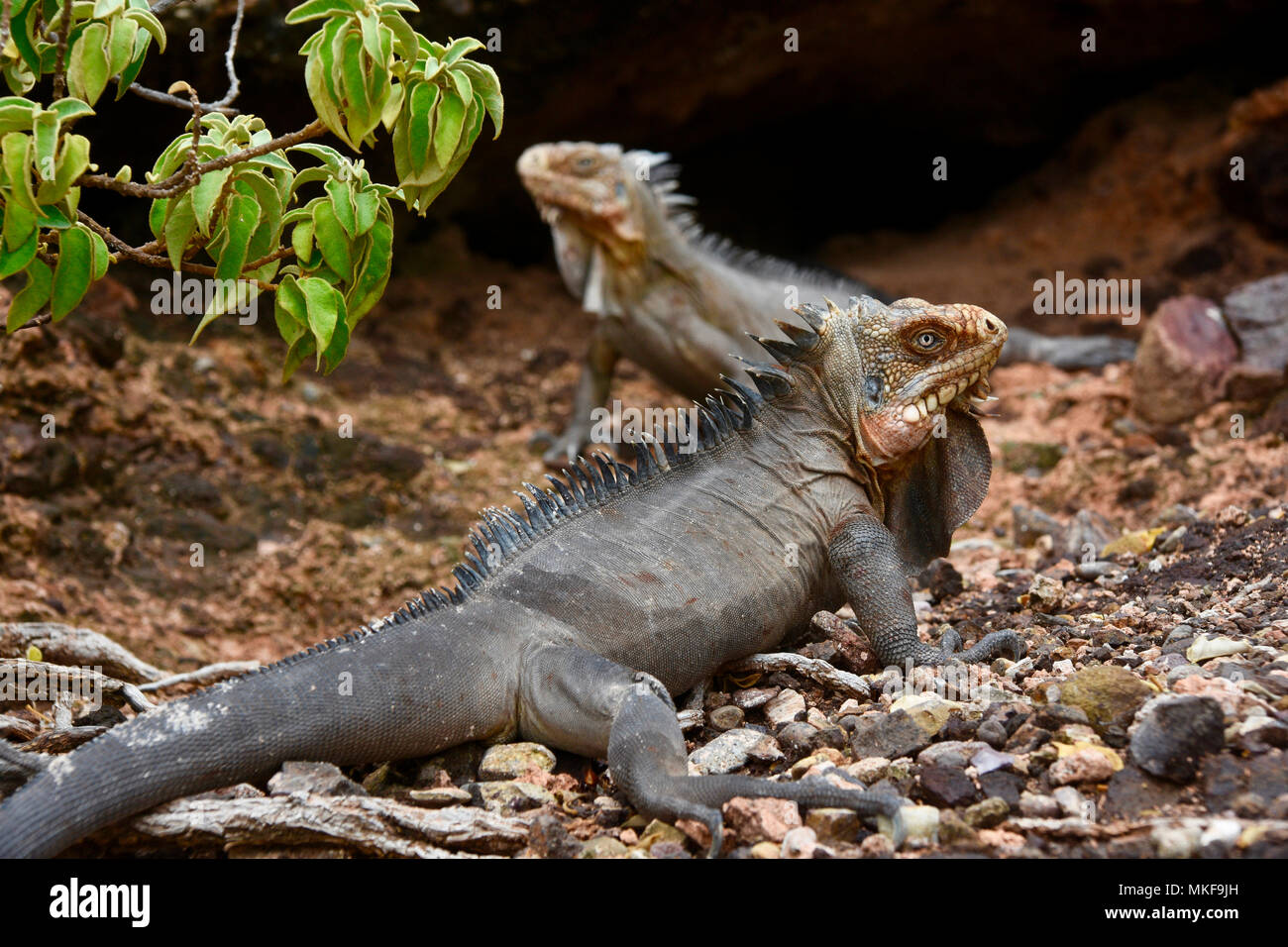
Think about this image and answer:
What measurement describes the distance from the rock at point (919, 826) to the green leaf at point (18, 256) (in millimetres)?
2538

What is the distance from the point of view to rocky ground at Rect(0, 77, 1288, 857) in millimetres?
2988

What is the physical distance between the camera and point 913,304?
14.7ft

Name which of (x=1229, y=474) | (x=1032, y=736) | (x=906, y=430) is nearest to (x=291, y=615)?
(x=906, y=430)

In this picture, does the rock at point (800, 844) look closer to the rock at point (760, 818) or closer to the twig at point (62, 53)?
the rock at point (760, 818)

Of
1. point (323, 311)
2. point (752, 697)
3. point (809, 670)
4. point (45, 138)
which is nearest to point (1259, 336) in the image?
point (809, 670)

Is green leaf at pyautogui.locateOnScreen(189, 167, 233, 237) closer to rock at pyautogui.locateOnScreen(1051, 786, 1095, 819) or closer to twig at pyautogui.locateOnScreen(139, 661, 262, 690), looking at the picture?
twig at pyautogui.locateOnScreen(139, 661, 262, 690)

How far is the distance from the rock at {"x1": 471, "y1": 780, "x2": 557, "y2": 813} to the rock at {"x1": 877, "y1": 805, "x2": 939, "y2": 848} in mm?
1009

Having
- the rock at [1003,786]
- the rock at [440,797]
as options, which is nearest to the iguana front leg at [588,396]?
the rock at [440,797]

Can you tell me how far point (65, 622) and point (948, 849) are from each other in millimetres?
4256

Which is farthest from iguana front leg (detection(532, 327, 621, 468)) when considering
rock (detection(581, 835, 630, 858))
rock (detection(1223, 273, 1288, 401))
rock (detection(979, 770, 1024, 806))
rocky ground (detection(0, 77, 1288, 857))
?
rock (detection(979, 770, 1024, 806))

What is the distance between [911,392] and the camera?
14.5ft

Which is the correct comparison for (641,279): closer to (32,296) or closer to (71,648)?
(71,648)

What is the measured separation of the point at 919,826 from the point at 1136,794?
0.55m

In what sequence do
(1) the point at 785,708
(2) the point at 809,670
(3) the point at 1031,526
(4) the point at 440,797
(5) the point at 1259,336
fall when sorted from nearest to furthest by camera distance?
(4) the point at 440,797 < (1) the point at 785,708 < (2) the point at 809,670 < (3) the point at 1031,526 < (5) the point at 1259,336
